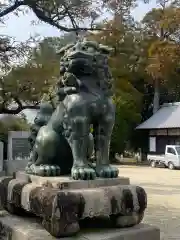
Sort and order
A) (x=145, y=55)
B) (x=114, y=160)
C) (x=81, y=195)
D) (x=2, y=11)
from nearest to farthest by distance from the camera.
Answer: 1. (x=81, y=195)
2. (x=2, y=11)
3. (x=114, y=160)
4. (x=145, y=55)

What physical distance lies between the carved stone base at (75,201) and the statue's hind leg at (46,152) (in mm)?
87

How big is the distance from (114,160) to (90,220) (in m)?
19.4

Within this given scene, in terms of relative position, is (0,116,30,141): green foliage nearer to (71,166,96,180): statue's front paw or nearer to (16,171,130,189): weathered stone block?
(16,171,130,189): weathered stone block

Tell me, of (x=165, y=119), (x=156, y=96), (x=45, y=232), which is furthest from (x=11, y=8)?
(x=156, y=96)

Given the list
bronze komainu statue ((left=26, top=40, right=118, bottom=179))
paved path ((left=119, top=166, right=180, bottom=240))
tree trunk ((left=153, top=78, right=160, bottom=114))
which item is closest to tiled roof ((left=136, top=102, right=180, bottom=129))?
tree trunk ((left=153, top=78, right=160, bottom=114))

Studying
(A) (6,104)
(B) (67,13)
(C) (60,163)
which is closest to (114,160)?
(A) (6,104)

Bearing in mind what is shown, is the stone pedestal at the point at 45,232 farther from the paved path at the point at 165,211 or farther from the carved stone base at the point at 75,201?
the paved path at the point at 165,211

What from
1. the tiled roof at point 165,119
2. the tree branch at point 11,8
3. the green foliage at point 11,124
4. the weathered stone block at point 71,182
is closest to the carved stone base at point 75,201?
the weathered stone block at point 71,182

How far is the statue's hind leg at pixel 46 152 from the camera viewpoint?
9.18 feet

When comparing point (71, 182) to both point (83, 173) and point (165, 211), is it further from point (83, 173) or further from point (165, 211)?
point (165, 211)

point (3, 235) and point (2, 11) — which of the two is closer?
point (3, 235)

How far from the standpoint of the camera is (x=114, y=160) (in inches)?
867

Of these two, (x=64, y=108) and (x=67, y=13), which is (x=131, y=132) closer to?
(x=67, y=13)

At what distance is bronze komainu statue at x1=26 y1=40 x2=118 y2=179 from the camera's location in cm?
272
